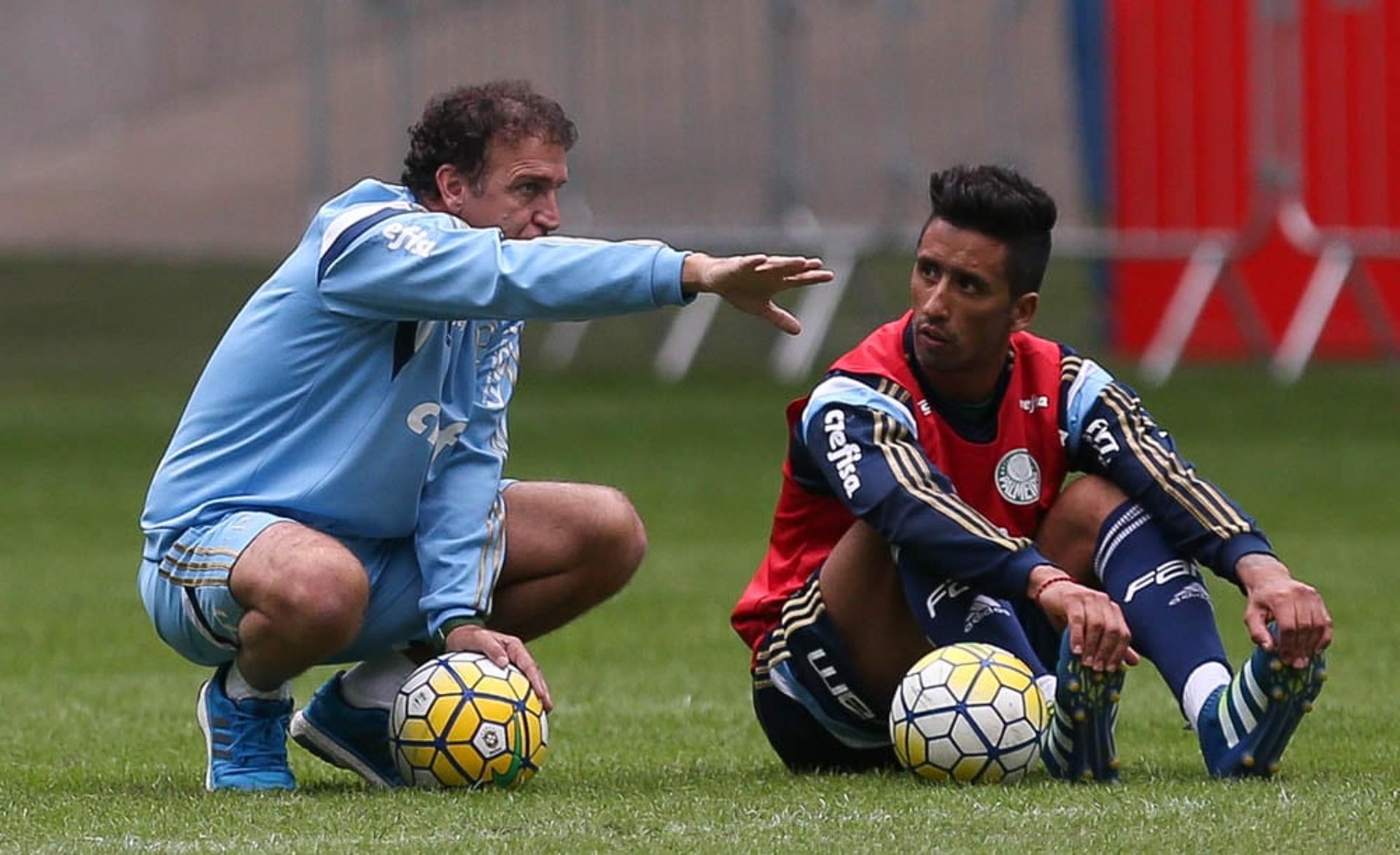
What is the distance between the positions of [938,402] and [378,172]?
54.3 ft

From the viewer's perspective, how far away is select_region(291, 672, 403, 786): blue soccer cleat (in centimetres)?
568

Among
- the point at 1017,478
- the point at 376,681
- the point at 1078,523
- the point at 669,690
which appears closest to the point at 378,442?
the point at 376,681

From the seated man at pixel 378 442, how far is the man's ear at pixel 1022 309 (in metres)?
0.67

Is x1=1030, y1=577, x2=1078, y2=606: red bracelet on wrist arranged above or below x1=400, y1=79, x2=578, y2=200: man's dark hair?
below

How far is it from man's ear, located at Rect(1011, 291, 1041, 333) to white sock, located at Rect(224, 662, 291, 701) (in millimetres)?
1676

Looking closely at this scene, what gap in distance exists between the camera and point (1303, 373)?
17.8 meters

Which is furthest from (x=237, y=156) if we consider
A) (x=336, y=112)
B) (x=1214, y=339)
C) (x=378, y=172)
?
(x=1214, y=339)

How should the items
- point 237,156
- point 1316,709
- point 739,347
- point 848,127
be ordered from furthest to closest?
point 237,156
point 848,127
point 739,347
point 1316,709

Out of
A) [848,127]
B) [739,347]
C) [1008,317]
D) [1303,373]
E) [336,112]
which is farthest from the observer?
[336,112]

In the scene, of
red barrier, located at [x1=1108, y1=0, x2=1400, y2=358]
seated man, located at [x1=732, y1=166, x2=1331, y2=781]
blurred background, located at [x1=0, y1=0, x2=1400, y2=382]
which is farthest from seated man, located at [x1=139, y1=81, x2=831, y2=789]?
red barrier, located at [x1=1108, y1=0, x2=1400, y2=358]

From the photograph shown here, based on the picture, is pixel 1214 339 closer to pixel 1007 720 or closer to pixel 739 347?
pixel 739 347

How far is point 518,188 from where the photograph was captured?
18.5ft

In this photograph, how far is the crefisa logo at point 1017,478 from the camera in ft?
18.6

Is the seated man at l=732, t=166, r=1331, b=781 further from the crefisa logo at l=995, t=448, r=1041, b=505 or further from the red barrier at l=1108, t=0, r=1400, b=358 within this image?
the red barrier at l=1108, t=0, r=1400, b=358
